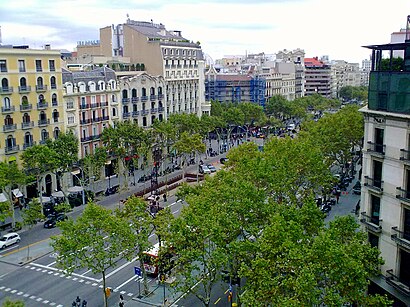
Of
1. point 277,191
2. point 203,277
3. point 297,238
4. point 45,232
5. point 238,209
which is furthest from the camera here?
point 45,232

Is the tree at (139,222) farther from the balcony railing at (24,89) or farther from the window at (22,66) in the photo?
the window at (22,66)

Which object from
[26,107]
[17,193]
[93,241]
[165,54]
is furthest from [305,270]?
[165,54]

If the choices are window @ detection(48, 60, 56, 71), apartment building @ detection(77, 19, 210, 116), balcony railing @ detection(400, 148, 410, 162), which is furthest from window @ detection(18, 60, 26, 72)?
balcony railing @ detection(400, 148, 410, 162)

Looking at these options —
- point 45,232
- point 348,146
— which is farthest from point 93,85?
point 348,146

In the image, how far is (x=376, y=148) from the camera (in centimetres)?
3644

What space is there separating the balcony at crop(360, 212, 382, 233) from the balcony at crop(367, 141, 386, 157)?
202 inches

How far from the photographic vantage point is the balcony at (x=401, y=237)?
109 ft

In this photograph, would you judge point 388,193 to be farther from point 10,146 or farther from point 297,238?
point 10,146

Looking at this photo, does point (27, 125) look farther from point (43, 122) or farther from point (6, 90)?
point (6, 90)

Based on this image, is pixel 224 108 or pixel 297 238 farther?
pixel 224 108

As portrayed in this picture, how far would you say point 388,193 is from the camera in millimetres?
35094

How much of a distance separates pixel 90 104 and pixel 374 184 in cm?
5685

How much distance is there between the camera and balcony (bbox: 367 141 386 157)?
1397 inches

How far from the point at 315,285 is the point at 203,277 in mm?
9384
